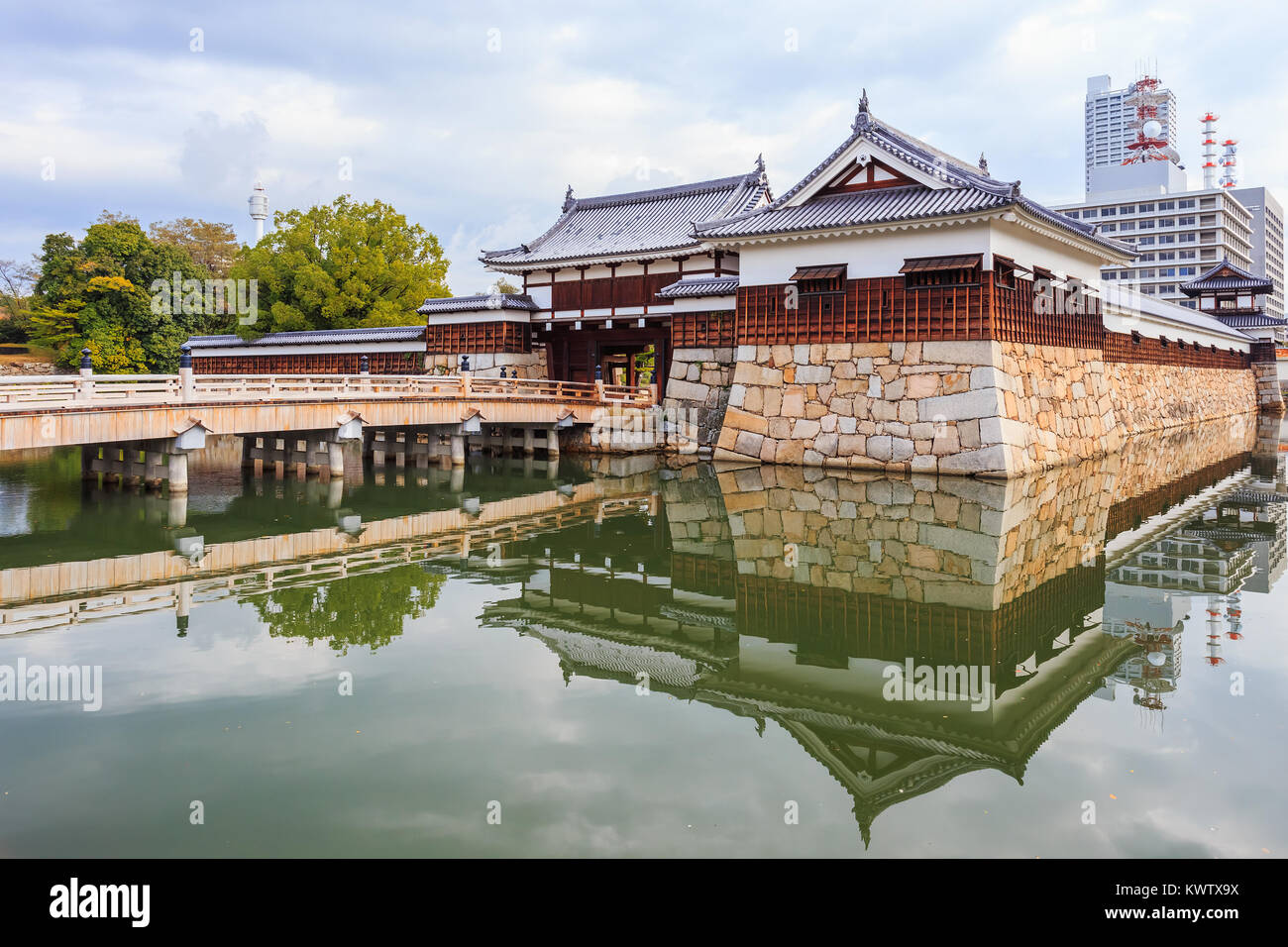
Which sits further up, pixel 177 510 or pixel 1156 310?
pixel 1156 310

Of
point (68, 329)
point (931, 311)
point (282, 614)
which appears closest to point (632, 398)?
point (931, 311)

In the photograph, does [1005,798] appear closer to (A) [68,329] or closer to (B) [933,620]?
(B) [933,620]

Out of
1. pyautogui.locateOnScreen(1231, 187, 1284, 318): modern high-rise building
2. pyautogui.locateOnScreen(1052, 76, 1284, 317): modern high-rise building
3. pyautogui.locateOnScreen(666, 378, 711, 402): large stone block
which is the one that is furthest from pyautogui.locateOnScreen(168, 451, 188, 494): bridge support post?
pyautogui.locateOnScreen(1231, 187, 1284, 318): modern high-rise building

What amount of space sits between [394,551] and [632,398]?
15.5 metres

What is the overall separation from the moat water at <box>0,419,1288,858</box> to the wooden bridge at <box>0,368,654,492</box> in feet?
6.11

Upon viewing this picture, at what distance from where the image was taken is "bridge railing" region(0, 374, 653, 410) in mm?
14977

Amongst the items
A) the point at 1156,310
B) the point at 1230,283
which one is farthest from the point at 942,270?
the point at 1230,283

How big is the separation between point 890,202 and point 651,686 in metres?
16.6

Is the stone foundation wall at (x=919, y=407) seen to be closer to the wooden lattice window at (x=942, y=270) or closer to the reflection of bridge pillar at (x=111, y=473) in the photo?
the wooden lattice window at (x=942, y=270)

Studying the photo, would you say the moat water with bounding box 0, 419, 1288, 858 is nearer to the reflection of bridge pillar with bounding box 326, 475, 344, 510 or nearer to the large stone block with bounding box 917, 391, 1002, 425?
the reflection of bridge pillar with bounding box 326, 475, 344, 510

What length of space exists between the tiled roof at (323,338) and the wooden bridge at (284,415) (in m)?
A: 5.52

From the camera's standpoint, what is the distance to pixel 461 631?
884 cm

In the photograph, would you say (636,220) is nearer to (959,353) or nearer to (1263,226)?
(959,353)

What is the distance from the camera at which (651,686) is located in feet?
24.5
